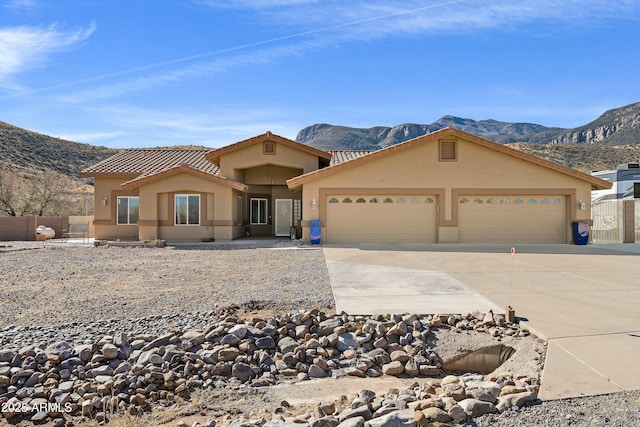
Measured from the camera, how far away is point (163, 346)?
242 inches

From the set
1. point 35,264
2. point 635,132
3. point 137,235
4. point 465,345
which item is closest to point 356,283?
point 465,345

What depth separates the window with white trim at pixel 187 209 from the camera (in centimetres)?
2155

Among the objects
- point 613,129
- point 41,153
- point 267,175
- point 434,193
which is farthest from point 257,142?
point 613,129

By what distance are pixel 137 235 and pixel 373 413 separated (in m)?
21.5

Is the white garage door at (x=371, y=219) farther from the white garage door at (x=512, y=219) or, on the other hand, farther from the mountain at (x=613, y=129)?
the mountain at (x=613, y=129)

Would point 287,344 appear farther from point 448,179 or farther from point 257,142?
point 257,142

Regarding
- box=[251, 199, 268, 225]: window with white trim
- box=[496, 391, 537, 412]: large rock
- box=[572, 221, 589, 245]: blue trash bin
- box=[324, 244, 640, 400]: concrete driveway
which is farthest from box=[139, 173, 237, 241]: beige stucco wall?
box=[496, 391, 537, 412]: large rock

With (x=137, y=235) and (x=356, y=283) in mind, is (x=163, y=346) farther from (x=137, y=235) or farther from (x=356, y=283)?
(x=137, y=235)

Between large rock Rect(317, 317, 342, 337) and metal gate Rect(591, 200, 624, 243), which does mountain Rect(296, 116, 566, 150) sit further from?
large rock Rect(317, 317, 342, 337)

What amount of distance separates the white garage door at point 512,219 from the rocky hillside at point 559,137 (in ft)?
96.8

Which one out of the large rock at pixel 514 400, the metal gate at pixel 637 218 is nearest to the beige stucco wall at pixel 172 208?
the large rock at pixel 514 400

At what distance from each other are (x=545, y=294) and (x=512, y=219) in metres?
12.6

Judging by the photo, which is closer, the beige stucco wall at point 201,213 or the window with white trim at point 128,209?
the beige stucco wall at point 201,213

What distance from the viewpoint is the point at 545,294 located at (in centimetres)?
863
